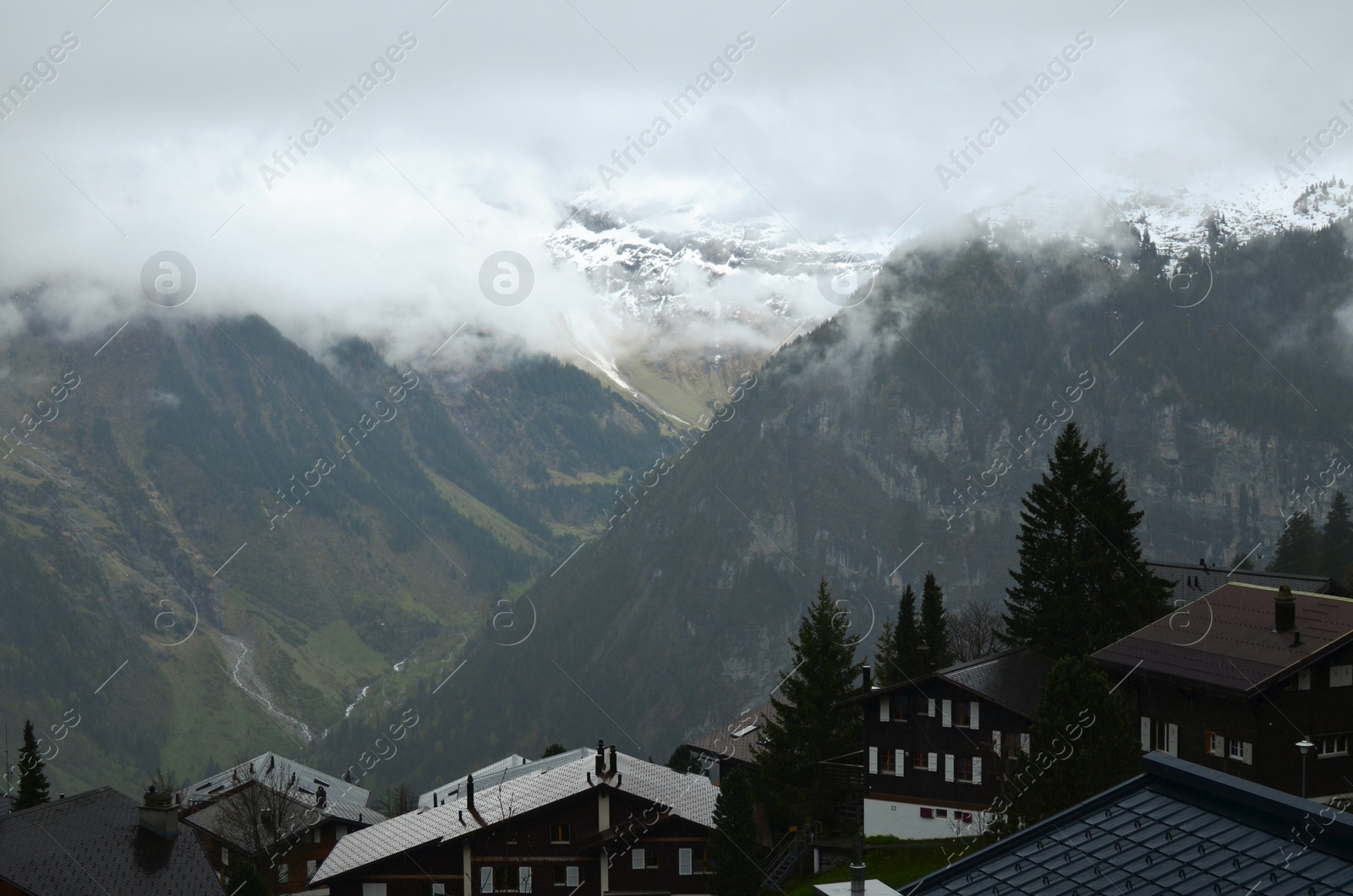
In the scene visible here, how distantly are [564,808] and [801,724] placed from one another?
35.4 feet

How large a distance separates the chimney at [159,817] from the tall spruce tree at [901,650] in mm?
33983

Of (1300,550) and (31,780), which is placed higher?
(1300,550)

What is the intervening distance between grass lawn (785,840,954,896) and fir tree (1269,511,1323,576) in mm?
65564

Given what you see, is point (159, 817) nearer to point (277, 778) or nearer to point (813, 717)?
point (813, 717)

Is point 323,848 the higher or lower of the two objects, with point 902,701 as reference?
lower

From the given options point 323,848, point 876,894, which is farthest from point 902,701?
point 323,848

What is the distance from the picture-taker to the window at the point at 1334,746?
40562 mm

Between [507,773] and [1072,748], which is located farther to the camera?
[507,773]

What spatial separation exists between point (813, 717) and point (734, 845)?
940cm

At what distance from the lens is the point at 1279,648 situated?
4047 cm

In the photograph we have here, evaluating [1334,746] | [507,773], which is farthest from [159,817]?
[507,773]

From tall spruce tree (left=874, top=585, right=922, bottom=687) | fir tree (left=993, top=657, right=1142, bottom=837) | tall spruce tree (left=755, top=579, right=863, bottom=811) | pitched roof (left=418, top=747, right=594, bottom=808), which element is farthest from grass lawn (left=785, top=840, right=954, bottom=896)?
pitched roof (left=418, top=747, right=594, bottom=808)

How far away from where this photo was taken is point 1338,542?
357 feet

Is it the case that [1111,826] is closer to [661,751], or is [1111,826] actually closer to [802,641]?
[802,641]
